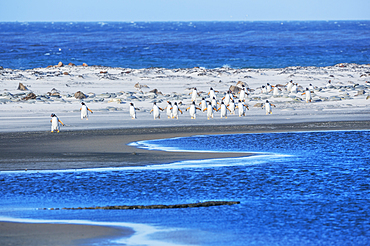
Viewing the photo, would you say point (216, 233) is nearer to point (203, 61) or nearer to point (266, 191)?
point (266, 191)

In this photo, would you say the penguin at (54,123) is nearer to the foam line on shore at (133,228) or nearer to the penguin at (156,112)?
the penguin at (156,112)

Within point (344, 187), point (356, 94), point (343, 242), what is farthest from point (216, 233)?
point (356, 94)

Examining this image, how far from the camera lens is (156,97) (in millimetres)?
24516

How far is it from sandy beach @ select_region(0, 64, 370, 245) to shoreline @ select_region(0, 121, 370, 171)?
0.9 inches

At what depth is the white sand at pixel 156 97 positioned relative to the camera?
1891cm

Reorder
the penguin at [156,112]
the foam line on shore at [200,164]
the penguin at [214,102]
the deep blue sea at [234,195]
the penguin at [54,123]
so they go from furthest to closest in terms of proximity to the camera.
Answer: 1. the penguin at [214,102]
2. the penguin at [156,112]
3. the penguin at [54,123]
4. the foam line on shore at [200,164]
5. the deep blue sea at [234,195]

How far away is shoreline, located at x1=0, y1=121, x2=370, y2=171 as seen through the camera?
11.9 metres

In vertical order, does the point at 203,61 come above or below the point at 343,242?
above

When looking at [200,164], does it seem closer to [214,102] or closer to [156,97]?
[214,102]

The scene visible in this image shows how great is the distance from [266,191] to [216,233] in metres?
2.47

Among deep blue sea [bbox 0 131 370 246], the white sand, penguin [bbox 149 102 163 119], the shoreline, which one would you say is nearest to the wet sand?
deep blue sea [bbox 0 131 370 246]

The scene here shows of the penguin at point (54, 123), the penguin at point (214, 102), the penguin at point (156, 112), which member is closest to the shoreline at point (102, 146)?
the penguin at point (54, 123)

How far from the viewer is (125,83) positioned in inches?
1161

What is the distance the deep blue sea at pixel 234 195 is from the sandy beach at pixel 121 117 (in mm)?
773
